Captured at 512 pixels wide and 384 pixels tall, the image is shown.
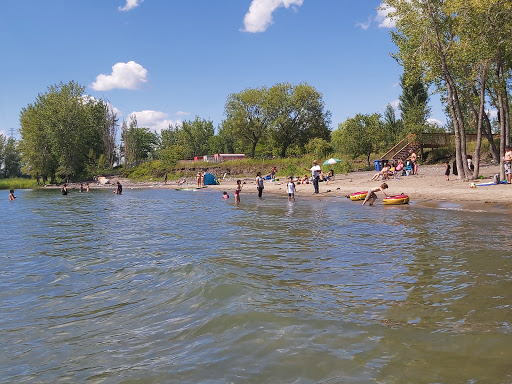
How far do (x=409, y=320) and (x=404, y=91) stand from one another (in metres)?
49.8

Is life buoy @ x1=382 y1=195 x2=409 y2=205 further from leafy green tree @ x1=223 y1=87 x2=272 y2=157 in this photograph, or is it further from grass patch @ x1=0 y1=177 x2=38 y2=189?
grass patch @ x1=0 y1=177 x2=38 y2=189

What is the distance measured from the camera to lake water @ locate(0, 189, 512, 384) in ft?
14.3

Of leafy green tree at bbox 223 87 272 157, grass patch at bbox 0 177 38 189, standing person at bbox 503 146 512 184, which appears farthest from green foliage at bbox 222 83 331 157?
standing person at bbox 503 146 512 184

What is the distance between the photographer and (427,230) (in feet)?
43.8

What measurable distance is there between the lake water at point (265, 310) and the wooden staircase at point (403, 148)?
106ft

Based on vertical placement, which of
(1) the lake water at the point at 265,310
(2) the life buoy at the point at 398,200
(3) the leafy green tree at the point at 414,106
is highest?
(3) the leafy green tree at the point at 414,106

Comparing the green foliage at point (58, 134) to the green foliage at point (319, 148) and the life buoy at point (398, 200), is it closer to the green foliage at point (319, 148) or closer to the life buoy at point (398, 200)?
the green foliage at point (319, 148)

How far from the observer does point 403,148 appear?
44.1 metres

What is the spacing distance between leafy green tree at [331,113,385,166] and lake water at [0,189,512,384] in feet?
120

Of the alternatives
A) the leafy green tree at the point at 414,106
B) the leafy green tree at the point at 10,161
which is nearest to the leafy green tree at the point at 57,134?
the leafy green tree at the point at 10,161

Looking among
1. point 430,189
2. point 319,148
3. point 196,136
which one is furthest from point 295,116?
point 430,189

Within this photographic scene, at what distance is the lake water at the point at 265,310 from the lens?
14.3 ft

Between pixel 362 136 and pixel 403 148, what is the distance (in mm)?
5502

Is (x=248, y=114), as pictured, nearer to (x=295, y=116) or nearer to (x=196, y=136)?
(x=295, y=116)
